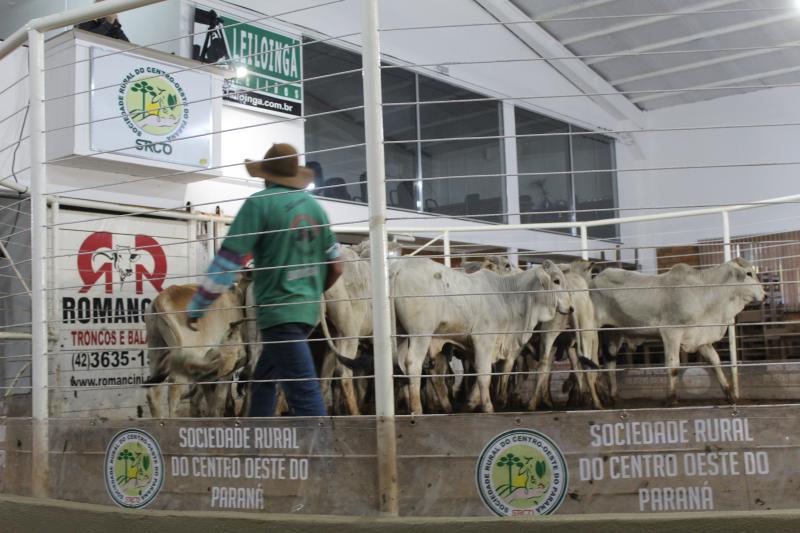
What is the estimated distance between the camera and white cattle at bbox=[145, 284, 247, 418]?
17.2 feet

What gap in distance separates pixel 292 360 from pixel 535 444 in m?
0.95

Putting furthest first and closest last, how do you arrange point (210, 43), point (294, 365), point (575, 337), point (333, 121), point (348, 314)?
point (333, 121)
point (210, 43)
point (575, 337)
point (348, 314)
point (294, 365)

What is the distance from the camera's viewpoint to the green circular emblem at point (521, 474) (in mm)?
2701

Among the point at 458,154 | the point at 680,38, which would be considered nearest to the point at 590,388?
the point at 458,154

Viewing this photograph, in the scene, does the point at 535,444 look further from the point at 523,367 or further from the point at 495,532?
the point at 523,367

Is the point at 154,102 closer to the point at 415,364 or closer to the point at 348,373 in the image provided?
the point at 348,373

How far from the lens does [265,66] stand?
395 inches

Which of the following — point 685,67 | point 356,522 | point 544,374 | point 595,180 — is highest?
point 685,67

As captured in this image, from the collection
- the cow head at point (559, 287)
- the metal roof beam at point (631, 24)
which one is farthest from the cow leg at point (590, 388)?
the metal roof beam at point (631, 24)

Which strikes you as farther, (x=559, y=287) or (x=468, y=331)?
(x=559, y=287)

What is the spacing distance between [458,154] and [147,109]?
736cm

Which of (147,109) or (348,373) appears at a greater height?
(147,109)

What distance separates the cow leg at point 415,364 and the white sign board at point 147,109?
278cm

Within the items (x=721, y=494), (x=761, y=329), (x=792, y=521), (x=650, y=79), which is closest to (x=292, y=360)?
(x=721, y=494)
